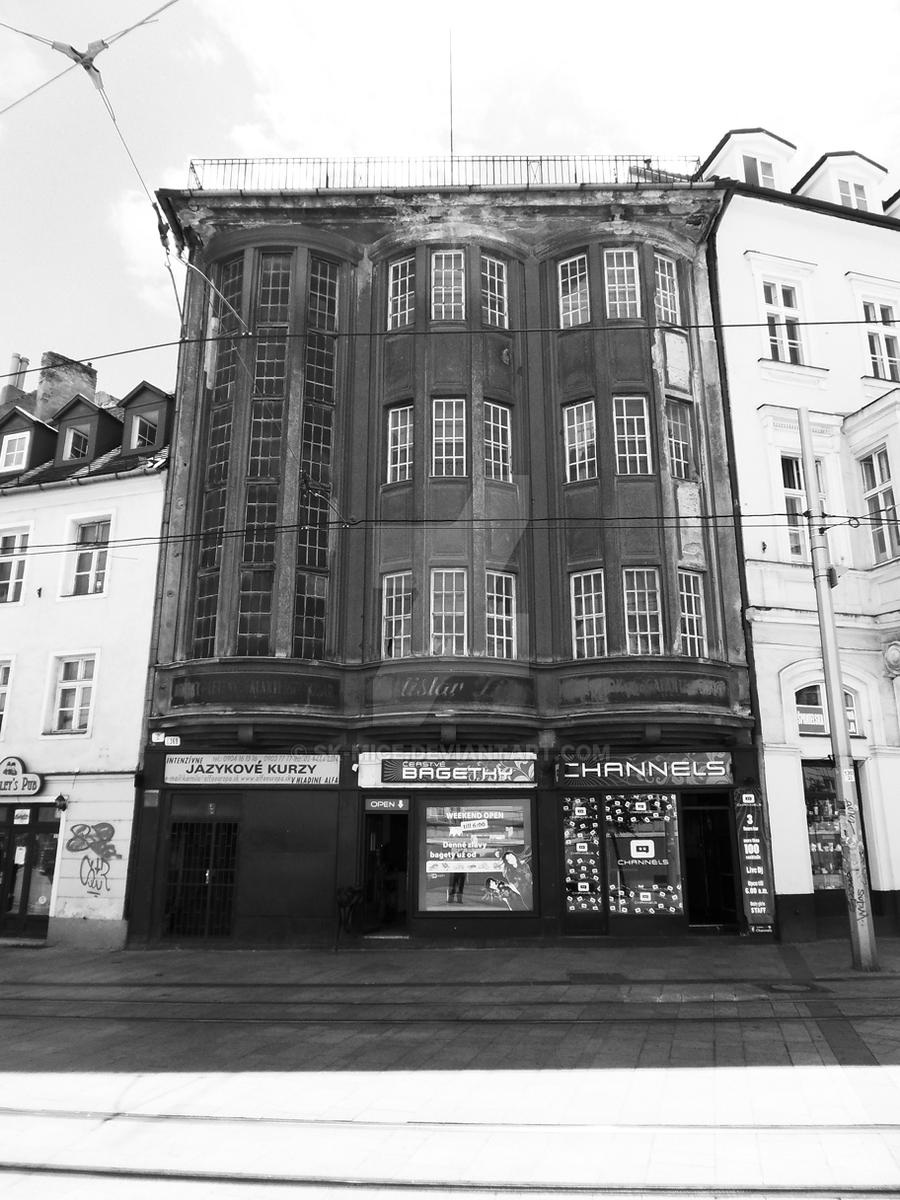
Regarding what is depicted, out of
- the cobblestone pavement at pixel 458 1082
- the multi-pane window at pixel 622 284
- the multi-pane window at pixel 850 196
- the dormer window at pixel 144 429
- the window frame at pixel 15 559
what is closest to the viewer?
the cobblestone pavement at pixel 458 1082

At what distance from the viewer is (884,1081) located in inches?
345

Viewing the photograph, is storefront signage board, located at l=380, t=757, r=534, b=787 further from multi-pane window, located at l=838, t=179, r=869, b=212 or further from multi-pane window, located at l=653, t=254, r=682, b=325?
multi-pane window, located at l=838, t=179, r=869, b=212

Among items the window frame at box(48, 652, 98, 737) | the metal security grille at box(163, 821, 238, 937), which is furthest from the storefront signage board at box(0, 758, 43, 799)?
the metal security grille at box(163, 821, 238, 937)

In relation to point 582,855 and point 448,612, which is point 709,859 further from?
point 448,612

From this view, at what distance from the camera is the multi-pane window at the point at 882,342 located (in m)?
24.0

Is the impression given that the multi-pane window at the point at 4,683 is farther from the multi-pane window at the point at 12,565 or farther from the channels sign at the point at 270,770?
the channels sign at the point at 270,770

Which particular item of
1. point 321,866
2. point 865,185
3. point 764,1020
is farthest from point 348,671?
Result: point 865,185

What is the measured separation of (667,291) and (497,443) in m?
5.79

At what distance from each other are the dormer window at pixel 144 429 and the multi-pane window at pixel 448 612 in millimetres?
9507

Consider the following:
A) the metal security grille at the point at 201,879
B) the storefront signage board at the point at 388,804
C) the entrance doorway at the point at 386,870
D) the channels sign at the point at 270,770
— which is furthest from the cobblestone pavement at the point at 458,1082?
the channels sign at the point at 270,770

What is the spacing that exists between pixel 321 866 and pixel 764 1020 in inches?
405

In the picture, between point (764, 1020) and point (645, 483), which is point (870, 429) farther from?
point (764, 1020)

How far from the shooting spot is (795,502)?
21953mm

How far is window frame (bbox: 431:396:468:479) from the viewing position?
20.8m
